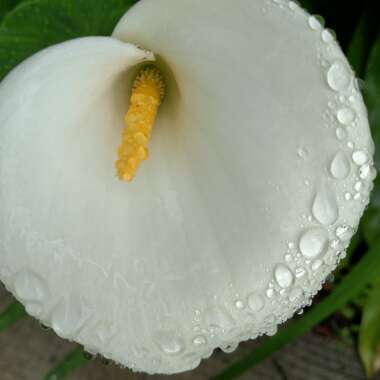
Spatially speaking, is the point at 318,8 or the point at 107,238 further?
the point at 318,8

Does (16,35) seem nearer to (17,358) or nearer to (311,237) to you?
(311,237)

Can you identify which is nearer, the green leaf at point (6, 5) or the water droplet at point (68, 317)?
the water droplet at point (68, 317)

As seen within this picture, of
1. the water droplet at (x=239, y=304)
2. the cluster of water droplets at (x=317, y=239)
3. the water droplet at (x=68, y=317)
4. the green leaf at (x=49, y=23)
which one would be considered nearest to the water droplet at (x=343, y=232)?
the cluster of water droplets at (x=317, y=239)

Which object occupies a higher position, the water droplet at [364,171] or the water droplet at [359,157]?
the water droplet at [359,157]

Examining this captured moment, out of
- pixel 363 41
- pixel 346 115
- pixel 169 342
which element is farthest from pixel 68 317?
pixel 363 41

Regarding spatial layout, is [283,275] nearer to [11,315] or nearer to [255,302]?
[255,302]

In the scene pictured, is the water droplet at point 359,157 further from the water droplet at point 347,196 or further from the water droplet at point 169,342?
the water droplet at point 169,342

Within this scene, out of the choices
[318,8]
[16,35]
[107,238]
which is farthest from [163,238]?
[318,8]
